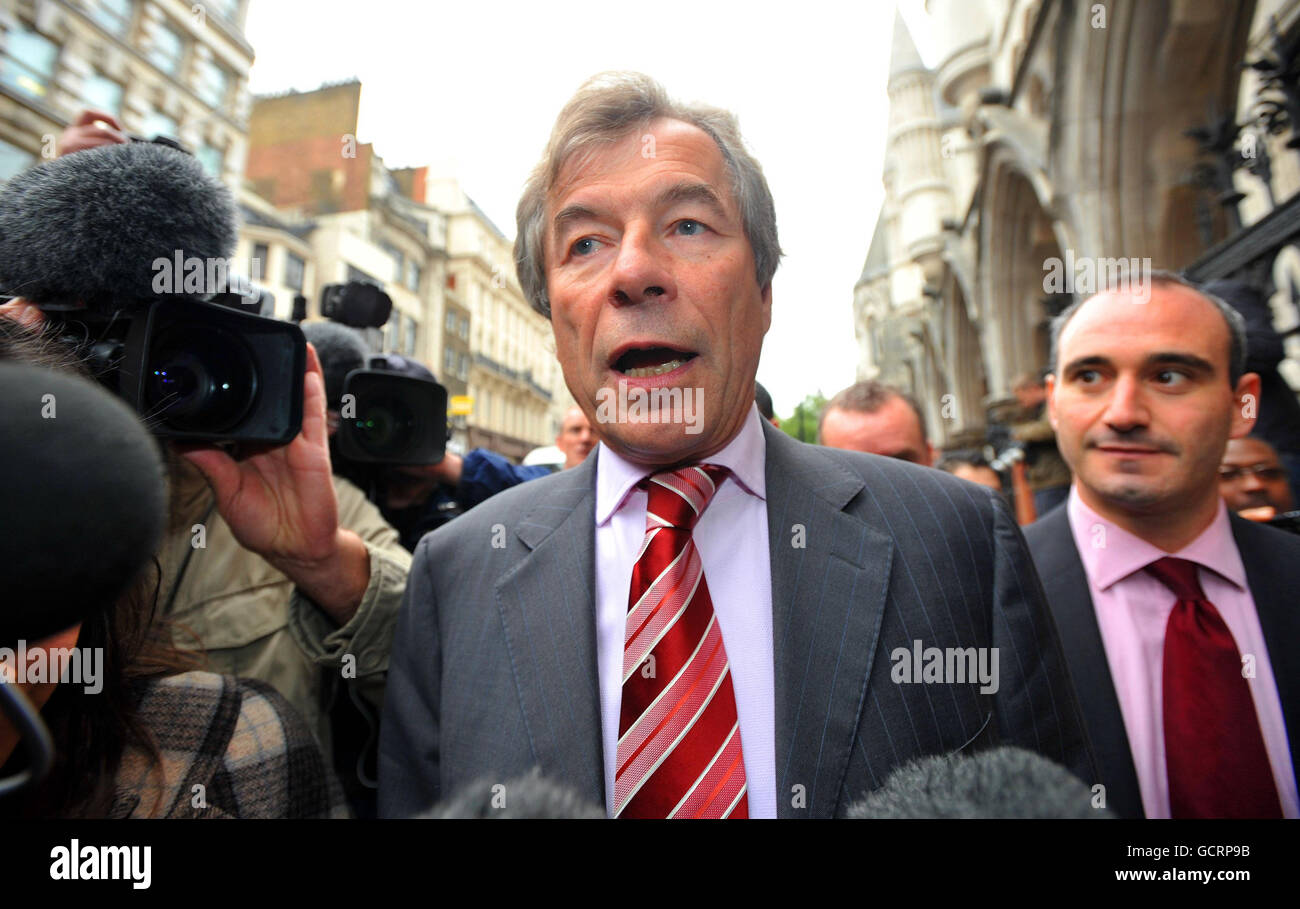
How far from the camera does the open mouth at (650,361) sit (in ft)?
5.36

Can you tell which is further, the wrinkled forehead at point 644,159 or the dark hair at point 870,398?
the dark hair at point 870,398

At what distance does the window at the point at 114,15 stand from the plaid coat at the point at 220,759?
22.5 meters

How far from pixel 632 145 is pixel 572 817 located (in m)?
1.55

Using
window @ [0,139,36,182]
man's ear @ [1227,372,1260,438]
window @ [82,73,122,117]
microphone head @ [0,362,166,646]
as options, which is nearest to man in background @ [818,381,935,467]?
man's ear @ [1227,372,1260,438]

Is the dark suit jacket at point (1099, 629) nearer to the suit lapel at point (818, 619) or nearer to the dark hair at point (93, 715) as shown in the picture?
the suit lapel at point (818, 619)

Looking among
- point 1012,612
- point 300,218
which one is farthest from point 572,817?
point 300,218

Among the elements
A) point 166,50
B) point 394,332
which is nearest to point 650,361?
point 166,50

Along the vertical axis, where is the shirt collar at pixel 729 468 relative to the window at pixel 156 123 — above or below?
below

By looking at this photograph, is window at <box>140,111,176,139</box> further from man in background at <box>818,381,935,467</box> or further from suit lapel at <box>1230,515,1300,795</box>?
suit lapel at <box>1230,515,1300,795</box>

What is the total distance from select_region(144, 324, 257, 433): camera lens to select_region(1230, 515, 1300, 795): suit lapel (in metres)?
2.27

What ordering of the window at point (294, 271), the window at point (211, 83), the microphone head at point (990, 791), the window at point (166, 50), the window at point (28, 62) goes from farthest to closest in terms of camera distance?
the window at point (294, 271), the window at point (211, 83), the window at point (166, 50), the window at point (28, 62), the microphone head at point (990, 791)

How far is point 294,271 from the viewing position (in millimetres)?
28141

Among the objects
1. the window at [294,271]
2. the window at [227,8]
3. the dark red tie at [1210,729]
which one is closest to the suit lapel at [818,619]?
the dark red tie at [1210,729]

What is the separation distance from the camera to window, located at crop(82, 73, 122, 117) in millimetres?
17797
